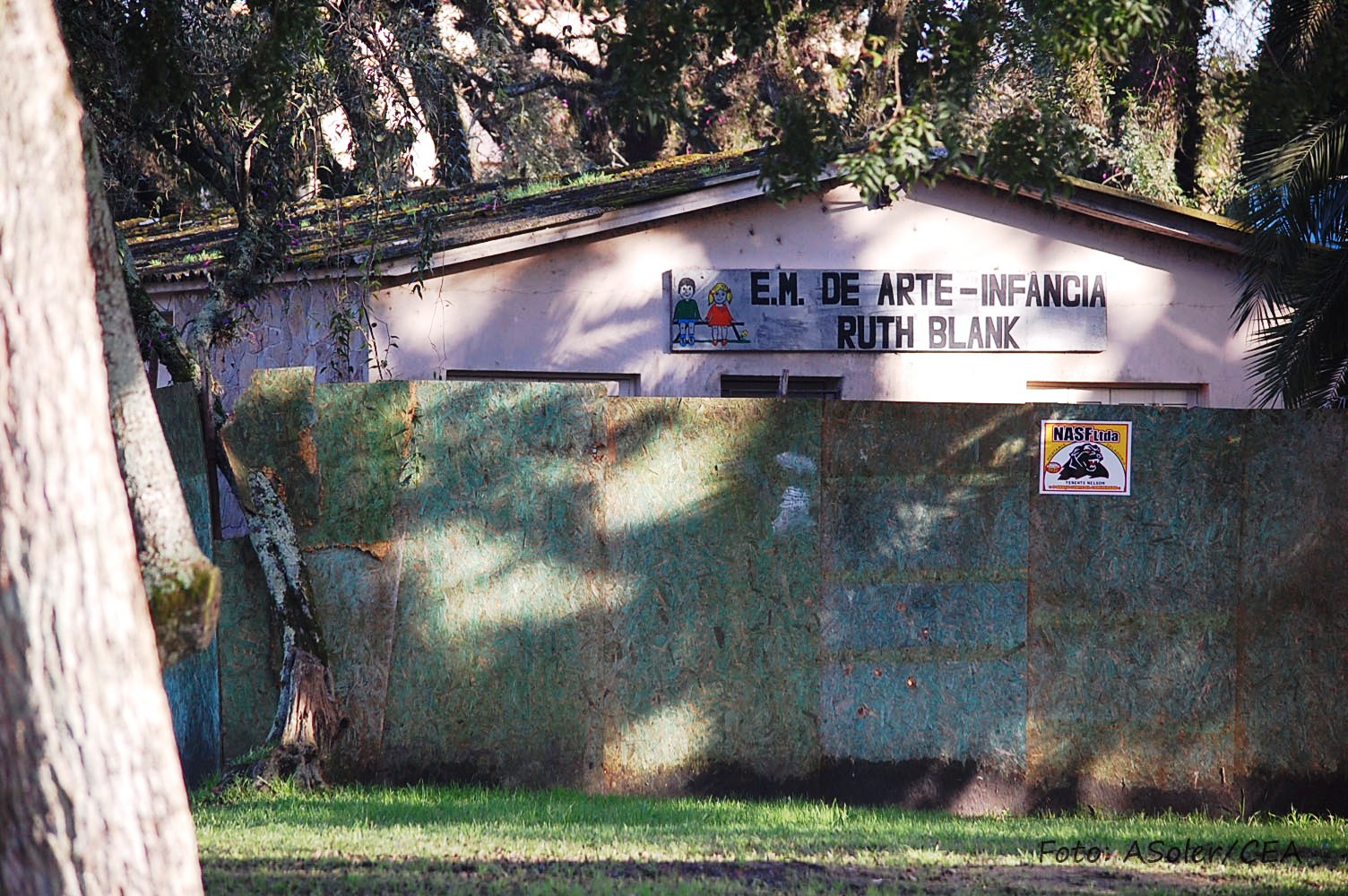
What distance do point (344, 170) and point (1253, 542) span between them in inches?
328

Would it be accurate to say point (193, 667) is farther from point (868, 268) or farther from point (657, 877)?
point (868, 268)

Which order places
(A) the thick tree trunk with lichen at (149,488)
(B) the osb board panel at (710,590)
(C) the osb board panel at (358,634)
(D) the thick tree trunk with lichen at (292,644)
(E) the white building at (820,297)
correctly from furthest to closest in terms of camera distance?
1. (E) the white building at (820,297)
2. (B) the osb board panel at (710,590)
3. (C) the osb board panel at (358,634)
4. (D) the thick tree trunk with lichen at (292,644)
5. (A) the thick tree trunk with lichen at (149,488)

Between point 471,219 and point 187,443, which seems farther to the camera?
point 471,219

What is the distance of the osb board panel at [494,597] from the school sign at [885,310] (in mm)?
4588

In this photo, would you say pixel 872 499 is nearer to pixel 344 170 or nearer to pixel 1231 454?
pixel 1231 454

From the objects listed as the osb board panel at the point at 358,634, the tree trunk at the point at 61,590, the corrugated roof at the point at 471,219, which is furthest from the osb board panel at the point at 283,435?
the tree trunk at the point at 61,590

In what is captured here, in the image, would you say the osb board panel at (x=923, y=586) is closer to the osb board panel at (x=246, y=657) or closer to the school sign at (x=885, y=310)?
the osb board panel at (x=246, y=657)

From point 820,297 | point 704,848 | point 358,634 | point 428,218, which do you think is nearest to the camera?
point 704,848

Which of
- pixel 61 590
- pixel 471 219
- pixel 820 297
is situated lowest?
pixel 61 590

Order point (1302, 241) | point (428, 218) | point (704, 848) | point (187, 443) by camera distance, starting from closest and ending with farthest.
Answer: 1. point (704, 848)
2. point (187, 443)
3. point (428, 218)
4. point (1302, 241)

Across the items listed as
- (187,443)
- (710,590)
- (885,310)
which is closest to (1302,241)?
(885,310)

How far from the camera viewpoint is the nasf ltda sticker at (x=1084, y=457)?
290 inches

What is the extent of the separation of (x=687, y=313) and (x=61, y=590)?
28.8ft

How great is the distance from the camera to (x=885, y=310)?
1199cm
